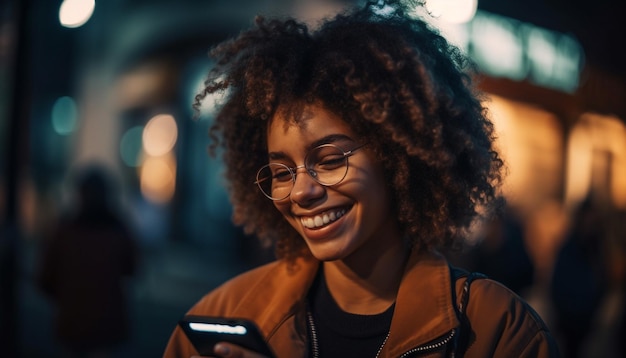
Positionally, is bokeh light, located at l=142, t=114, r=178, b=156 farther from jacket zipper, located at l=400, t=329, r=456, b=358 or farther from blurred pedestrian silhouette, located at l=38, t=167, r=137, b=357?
jacket zipper, located at l=400, t=329, r=456, b=358

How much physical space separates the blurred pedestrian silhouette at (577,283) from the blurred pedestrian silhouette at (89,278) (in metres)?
3.56

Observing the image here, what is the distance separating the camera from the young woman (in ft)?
7.11

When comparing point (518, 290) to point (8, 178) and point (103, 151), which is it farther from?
point (103, 151)

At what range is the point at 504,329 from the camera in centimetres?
210

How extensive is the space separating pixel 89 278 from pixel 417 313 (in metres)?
4.03

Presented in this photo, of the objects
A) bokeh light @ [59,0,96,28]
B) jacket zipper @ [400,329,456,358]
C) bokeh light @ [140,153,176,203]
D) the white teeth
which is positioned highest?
bokeh light @ [59,0,96,28]

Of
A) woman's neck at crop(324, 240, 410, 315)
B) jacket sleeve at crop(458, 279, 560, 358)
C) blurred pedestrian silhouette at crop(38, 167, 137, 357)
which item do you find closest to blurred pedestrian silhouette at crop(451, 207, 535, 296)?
blurred pedestrian silhouette at crop(38, 167, 137, 357)

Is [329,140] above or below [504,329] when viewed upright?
above

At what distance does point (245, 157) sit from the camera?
266 cm

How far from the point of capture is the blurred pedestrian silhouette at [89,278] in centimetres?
565

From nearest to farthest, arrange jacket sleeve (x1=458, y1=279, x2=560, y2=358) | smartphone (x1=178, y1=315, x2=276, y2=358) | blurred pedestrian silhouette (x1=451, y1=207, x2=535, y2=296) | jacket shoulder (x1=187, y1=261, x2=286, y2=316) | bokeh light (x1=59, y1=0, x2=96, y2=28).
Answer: smartphone (x1=178, y1=315, x2=276, y2=358) → jacket sleeve (x1=458, y1=279, x2=560, y2=358) → jacket shoulder (x1=187, y1=261, x2=286, y2=316) → bokeh light (x1=59, y1=0, x2=96, y2=28) → blurred pedestrian silhouette (x1=451, y1=207, x2=535, y2=296)

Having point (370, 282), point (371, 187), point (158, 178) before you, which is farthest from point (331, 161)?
point (158, 178)

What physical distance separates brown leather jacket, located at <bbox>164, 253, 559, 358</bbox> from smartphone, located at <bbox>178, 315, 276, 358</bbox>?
27 cm

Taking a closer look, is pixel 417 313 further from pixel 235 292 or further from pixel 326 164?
pixel 235 292
